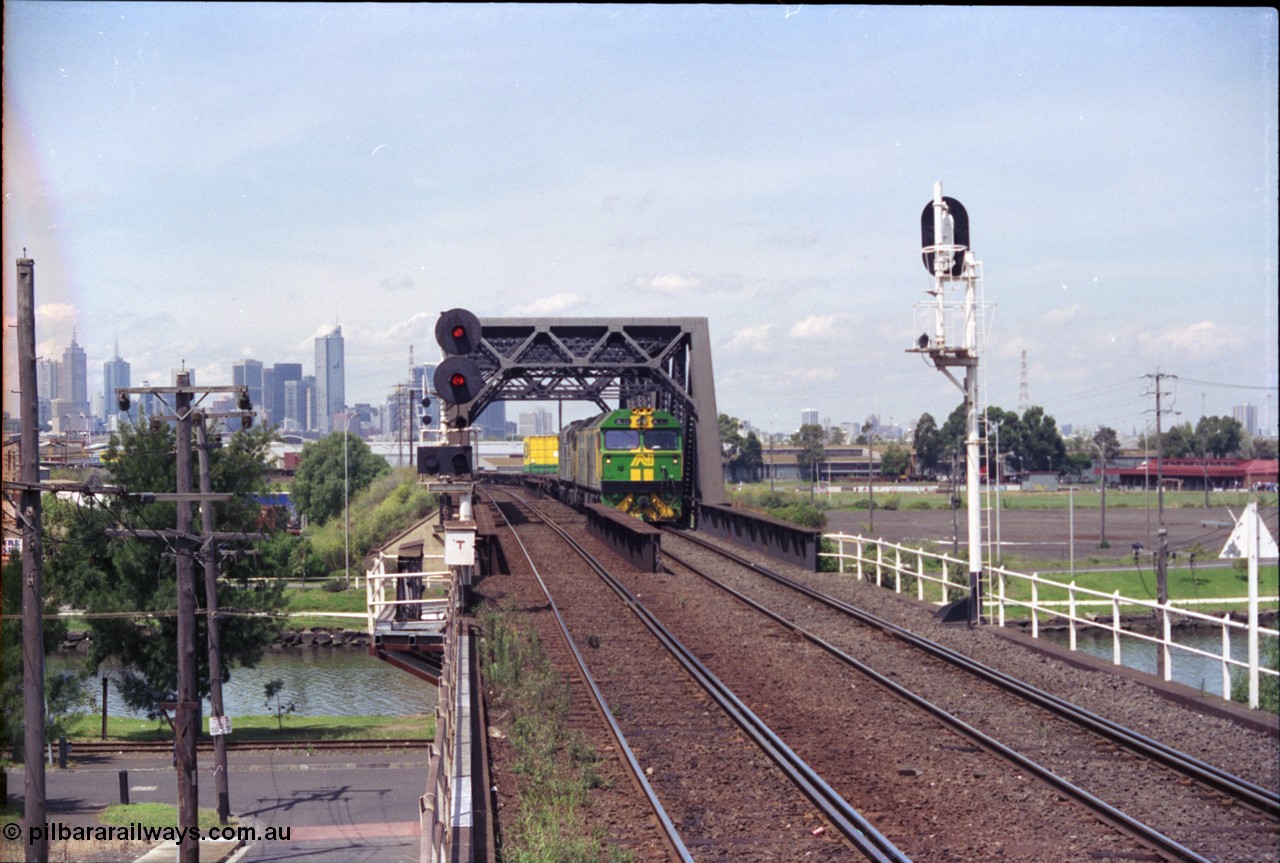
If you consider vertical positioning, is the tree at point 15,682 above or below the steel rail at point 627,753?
below

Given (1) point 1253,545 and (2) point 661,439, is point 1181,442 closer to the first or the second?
(2) point 661,439

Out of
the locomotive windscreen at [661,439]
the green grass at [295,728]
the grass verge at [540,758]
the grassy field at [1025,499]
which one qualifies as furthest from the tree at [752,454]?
the grass verge at [540,758]

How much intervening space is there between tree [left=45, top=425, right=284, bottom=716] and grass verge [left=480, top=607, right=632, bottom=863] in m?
17.6

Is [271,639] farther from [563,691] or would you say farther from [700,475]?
[563,691]

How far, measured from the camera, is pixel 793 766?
9.07 meters

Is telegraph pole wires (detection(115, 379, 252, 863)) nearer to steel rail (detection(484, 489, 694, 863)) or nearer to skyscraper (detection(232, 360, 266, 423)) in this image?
steel rail (detection(484, 489, 694, 863))

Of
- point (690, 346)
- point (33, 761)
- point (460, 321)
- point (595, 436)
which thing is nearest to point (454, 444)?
point (460, 321)

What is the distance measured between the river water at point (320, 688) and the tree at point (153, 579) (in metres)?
1.61

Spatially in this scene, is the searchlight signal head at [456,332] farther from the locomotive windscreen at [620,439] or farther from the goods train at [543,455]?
the goods train at [543,455]

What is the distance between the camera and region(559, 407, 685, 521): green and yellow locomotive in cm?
3272

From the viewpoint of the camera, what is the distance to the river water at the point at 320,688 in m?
34.7

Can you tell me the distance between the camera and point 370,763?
81.3 ft

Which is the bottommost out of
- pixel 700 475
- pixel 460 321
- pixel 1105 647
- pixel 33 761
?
pixel 1105 647

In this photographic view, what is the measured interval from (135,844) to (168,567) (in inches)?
528
